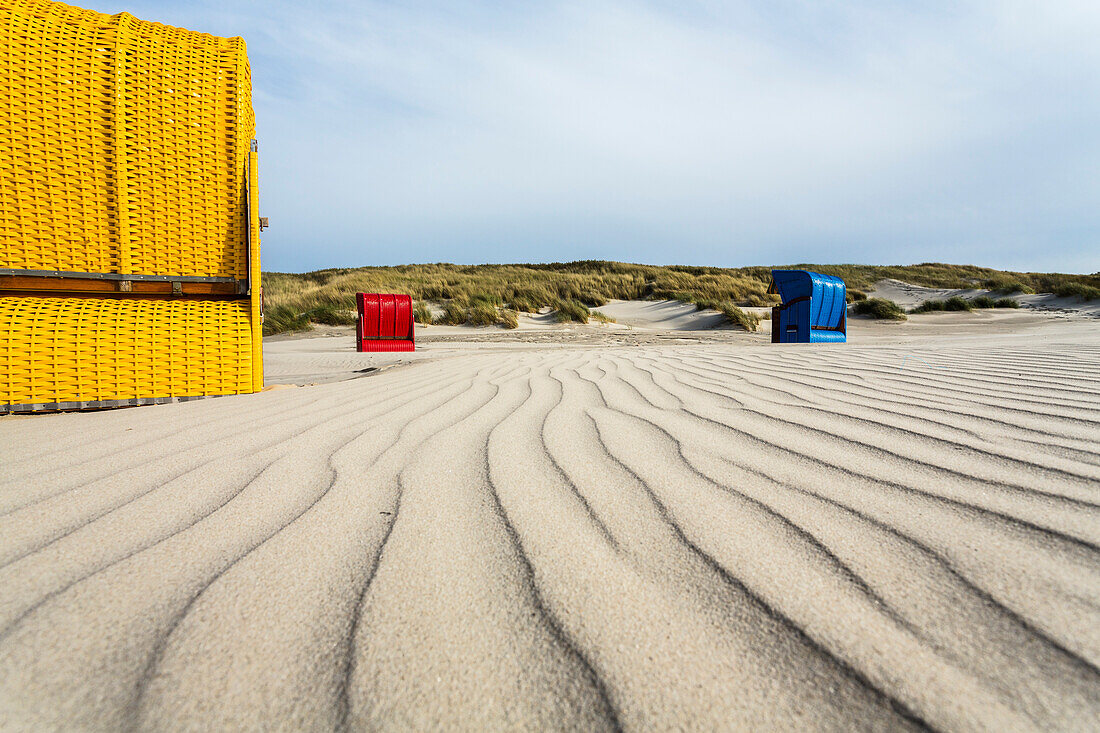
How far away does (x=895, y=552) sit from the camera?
90 cm

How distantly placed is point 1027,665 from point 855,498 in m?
0.50

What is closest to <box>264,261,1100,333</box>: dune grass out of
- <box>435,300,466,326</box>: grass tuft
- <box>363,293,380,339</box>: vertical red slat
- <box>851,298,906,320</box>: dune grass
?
<box>435,300,466,326</box>: grass tuft

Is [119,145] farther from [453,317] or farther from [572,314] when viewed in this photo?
[572,314]

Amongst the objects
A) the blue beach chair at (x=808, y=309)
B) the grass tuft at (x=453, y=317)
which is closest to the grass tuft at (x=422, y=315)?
the grass tuft at (x=453, y=317)

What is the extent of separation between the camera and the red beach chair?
722 cm

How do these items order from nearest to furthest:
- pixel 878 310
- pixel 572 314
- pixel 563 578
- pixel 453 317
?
1. pixel 563 578
2. pixel 453 317
3. pixel 572 314
4. pixel 878 310

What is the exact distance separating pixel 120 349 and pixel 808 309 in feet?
24.1

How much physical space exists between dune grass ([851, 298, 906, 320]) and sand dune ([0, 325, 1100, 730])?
44.2 ft

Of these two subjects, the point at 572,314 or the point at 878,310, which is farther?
the point at 878,310

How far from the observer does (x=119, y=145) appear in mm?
2570

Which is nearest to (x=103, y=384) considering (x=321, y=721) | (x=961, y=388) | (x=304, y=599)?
(x=304, y=599)

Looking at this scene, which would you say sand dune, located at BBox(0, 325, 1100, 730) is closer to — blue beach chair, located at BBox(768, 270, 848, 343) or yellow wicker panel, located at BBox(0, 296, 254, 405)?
yellow wicker panel, located at BBox(0, 296, 254, 405)

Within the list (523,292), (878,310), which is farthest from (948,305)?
(523,292)

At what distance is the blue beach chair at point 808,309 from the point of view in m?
7.39
